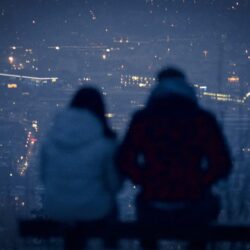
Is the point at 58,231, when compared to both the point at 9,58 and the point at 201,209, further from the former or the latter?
the point at 9,58

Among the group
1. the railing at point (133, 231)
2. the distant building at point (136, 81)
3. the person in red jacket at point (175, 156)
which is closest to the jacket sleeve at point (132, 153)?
the person in red jacket at point (175, 156)

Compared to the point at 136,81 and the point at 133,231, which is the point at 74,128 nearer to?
the point at 133,231

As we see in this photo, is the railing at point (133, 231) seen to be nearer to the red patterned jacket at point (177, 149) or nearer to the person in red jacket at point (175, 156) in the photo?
the person in red jacket at point (175, 156)

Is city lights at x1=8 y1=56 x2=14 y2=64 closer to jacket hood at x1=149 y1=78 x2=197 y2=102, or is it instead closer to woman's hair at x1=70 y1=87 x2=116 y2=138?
woman's hair at x1=70 y1=87 x2=116 y2=138

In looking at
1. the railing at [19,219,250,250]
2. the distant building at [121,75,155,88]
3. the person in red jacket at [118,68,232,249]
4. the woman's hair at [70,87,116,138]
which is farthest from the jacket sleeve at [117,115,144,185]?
the distant building at [121,75,155,88]

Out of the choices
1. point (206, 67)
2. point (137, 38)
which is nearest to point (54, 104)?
point (206, 67)

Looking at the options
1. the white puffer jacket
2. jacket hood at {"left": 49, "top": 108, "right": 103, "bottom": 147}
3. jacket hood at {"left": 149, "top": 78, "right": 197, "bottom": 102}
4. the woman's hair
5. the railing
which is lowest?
the railing

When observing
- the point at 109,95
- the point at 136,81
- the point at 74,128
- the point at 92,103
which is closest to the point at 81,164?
the point at 74,128
